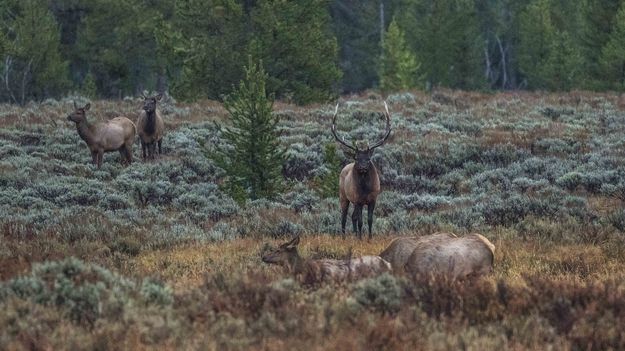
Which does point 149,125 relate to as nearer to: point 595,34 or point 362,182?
point 362,182

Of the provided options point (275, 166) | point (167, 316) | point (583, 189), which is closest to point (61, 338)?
point (167, 316)

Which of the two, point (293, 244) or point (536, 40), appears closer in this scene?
point (293, 244)

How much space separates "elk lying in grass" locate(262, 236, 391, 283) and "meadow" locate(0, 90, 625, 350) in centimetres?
21

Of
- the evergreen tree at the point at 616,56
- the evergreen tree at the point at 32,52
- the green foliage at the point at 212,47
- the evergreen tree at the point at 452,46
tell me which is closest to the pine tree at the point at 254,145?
the green foliage at the point at 212,47

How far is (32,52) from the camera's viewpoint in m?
36.8

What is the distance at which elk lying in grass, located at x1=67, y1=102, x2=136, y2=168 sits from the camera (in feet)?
63.3

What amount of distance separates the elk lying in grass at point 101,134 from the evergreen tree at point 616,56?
27.5 metres

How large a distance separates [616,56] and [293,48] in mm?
19241

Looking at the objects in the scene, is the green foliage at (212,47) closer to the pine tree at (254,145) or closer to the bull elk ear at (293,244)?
the pine tree at (254,145)

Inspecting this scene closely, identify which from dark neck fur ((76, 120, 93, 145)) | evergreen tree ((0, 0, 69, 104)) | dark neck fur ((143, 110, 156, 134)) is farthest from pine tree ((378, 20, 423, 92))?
dark neck fur ((76, 120, 93, 145))

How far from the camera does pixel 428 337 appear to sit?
5664 mm

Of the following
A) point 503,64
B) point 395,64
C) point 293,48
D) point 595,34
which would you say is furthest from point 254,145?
point 503,64

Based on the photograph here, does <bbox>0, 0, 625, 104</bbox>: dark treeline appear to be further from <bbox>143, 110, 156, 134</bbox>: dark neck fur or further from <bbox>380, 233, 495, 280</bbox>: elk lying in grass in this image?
<bbox>380, 233, 495, 280</bbox>: elk lying in grass

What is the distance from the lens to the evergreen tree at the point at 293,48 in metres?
27.6
